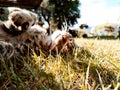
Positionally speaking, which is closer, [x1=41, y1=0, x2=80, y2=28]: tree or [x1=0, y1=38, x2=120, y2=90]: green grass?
[x1=0, y1=38, x2=120, y2=90]: green grass

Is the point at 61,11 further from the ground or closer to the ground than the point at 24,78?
closer to the ground

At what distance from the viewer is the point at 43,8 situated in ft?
130

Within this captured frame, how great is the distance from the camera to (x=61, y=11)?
1540 inches

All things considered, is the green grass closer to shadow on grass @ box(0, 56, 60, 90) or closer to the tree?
shadow on grass @ box(0, 56, 60, 90)

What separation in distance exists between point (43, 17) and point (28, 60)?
122 feet

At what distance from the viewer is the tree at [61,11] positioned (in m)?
38.8

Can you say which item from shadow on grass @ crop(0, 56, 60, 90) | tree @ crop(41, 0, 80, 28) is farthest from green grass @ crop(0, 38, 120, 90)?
tree @ crop(41, 0, 80, 28)

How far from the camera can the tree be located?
127 feet

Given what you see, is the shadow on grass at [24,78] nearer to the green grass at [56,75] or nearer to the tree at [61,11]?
the green grass at [56,75]

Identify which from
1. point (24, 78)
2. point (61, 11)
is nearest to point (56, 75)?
point (24, 78)

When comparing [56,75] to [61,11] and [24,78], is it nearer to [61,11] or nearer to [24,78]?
[24,78]

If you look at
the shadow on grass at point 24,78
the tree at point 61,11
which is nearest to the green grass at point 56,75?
the shadow on grass at point 24,78

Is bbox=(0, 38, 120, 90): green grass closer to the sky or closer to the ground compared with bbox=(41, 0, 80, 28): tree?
closer to the sky

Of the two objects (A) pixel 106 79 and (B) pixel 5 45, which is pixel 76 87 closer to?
(A) pixel 106 79
